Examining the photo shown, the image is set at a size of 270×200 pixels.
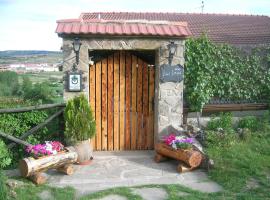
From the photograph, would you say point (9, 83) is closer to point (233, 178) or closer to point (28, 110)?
point (28, 110)

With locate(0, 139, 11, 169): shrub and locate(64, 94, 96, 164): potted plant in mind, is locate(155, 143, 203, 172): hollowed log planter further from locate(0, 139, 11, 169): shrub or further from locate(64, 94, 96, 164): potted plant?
locate(0, 139, 11, 169): shrub


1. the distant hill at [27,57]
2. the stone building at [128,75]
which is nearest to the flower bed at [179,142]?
the stone building at [128,75]

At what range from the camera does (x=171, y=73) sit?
7.90 meters

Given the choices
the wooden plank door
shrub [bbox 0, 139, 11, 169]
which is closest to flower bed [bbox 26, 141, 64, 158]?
shrub [bbox 0, 139, 11, 169]

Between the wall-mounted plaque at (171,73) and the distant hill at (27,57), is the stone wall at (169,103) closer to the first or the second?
the wall-mounted plaque at (171,73)

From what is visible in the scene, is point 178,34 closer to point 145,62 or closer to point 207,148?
point 145,62

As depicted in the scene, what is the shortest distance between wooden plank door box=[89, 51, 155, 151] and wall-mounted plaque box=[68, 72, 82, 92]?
44 centimetres

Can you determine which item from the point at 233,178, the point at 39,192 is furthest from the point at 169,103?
the point at 39,192

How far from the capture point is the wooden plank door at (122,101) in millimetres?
8125

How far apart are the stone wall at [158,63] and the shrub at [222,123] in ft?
3.19

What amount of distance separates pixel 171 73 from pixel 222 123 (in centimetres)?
179

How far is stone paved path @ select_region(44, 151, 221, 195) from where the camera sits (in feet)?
20.4

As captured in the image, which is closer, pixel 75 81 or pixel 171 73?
pixel 75 81

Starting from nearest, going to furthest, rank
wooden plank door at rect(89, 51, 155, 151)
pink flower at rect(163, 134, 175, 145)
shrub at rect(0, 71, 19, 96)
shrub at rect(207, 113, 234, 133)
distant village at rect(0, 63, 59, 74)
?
pink flower at rect(163, 134, 175, 145), wooden plank door at rect(89, 51, 155, 151), shrub at rect(207, 113, 234, 133), shrub at rect(0, 71, 19, 96), distant village at rect(0, 63, 59, 74)
